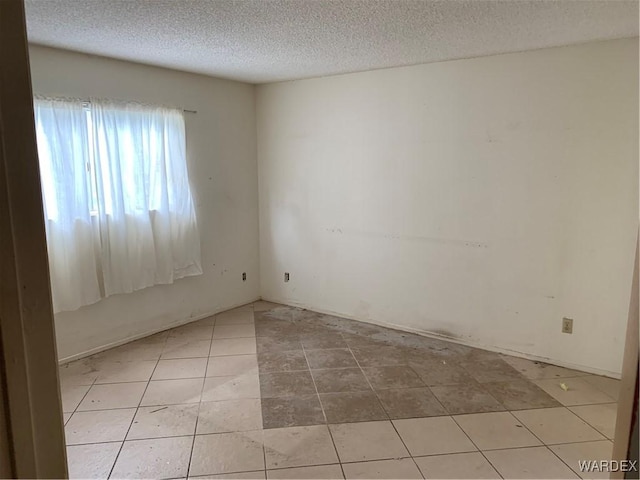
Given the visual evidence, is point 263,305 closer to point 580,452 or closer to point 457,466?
point 457,466

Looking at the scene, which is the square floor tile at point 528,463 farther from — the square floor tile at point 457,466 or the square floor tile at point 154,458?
the square floor tile at point 154,458

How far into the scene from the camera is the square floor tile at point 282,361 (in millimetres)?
3266

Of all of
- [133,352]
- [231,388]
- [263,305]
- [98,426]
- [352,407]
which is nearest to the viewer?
[98,426]

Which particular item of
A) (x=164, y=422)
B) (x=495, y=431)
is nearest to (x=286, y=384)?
(x=164, y=422)

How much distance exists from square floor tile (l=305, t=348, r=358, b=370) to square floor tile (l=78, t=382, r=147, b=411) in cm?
119

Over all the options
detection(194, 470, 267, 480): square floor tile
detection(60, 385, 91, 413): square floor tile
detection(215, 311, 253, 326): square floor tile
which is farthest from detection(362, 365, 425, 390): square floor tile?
detection(60, 385, 91, 413): square floor tile

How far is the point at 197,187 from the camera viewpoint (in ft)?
13.7

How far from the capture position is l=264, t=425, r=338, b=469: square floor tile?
222cm

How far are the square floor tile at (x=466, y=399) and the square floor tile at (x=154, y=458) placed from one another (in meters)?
1.53

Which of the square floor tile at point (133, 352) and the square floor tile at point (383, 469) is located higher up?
the square floor tile at point (133, 352)

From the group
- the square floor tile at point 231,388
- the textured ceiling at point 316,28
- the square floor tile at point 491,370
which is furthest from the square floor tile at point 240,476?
the textured ceiling at point 316,28

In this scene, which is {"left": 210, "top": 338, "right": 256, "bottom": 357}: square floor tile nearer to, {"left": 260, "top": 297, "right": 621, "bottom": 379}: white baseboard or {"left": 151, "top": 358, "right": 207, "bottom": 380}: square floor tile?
{"left": 151, "top": 358, "right": 207, "bottom": 380}: square floor tile

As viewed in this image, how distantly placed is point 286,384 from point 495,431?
1.31 meters

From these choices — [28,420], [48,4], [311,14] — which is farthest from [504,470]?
[48,4]
